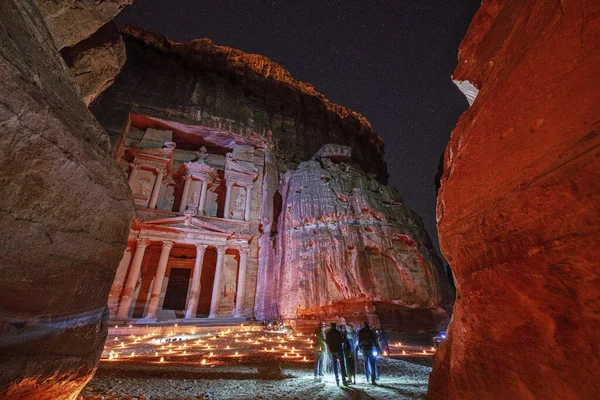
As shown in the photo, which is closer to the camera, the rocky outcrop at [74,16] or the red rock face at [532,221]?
the red rock face at [532,221]

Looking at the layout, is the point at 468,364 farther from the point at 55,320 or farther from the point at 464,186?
the point at 55,320

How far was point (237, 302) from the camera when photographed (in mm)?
17016

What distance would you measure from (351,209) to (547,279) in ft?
44.6

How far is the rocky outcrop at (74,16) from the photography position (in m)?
3.96

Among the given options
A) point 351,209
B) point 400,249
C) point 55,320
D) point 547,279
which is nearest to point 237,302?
point 351,209

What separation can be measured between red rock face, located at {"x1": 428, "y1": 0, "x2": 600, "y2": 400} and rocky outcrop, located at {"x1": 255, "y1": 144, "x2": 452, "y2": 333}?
1056cm

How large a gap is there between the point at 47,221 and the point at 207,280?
19.9 m

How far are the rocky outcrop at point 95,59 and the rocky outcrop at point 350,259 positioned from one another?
10985mm

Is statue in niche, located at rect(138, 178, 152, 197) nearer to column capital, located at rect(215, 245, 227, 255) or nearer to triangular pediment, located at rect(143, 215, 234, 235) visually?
triangular pediment, located at rect(143, 215, 234, 235)

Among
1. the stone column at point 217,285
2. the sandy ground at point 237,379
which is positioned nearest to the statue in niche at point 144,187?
the stone column at point 217,285

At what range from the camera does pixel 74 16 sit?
13.9 ft

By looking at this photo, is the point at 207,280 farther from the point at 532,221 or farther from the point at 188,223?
the point at 532,221

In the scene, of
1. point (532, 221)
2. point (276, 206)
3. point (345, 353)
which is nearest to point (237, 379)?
point (345, 353)

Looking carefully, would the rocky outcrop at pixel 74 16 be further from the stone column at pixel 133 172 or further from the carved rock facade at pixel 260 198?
the stone column at pixel 133 172
